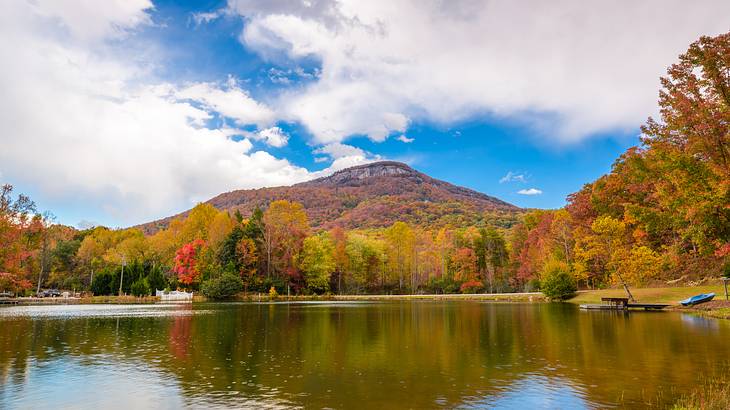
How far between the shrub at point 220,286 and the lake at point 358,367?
136 feet

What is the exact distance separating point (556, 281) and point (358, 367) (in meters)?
47.5

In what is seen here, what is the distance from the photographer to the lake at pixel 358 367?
35.8ft

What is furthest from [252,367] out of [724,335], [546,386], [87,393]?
[724,335]

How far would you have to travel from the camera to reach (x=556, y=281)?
55.3 meters

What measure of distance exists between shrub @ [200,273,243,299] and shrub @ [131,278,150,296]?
9174 millimetres

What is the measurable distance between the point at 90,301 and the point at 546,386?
7120 centimetres

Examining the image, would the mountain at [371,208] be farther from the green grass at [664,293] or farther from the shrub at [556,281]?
the green grass at [664,293]

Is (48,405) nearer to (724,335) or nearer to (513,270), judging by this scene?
(724,335)

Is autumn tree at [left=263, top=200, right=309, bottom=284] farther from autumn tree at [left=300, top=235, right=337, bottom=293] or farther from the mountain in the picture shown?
A: the mountain

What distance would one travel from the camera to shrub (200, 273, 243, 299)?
66.4 meters

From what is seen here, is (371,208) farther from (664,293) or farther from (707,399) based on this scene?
(707,399)

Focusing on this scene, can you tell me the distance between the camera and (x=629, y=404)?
1023 cm

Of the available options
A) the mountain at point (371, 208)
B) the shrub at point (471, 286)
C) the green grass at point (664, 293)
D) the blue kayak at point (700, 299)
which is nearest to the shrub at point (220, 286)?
the shrub at point (471, 286)

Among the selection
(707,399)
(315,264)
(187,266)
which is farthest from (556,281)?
(187,266)
